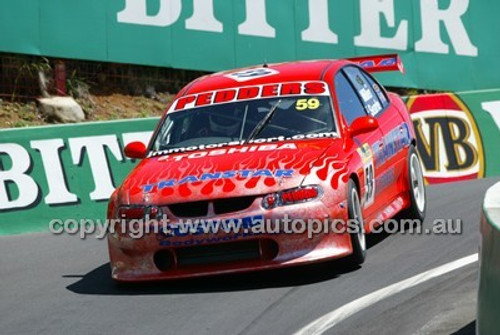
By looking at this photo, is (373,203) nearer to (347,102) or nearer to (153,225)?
(347,102)

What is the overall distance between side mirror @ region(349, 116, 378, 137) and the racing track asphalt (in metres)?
0.96

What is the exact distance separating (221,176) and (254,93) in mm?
1555

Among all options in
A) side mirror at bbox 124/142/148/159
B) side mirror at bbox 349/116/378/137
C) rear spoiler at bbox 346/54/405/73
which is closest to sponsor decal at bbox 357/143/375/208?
side mirror at bbox 349/116/378/137

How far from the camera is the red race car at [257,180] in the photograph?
8938mm

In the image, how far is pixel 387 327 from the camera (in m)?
7.27

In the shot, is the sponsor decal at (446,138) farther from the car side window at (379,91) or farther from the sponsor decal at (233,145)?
the sponsor decal at (233,145)

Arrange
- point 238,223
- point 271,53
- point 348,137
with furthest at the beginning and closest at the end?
point 271,53
point 348,137
point 238,223

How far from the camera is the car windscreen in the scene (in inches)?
398

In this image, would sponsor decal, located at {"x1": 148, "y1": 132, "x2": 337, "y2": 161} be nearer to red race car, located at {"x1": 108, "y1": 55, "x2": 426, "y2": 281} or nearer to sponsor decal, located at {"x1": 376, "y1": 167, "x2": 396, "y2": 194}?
red race car, located at {"x1": 108, "y1": 55, "x2": 426, "y2": 281}

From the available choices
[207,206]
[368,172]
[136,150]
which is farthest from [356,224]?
[136,150]

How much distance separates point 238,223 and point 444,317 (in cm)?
200

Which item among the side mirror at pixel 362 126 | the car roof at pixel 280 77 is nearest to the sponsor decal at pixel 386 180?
A: the side mirror at pixel 362 126

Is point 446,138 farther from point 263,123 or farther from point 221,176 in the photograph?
point 221,176

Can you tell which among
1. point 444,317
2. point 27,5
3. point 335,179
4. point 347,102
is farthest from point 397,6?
point 444,317
